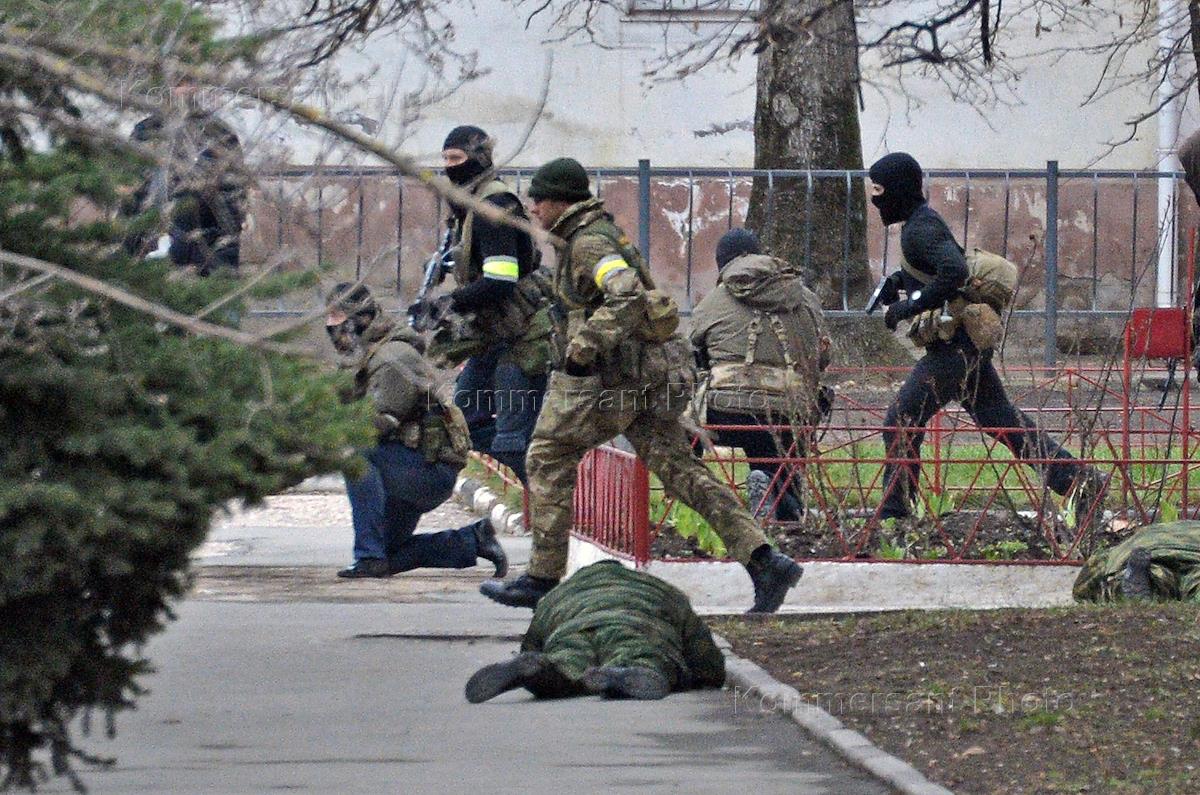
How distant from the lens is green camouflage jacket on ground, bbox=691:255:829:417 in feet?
28.5

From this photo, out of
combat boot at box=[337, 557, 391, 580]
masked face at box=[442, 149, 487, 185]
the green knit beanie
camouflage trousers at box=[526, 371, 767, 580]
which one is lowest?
combat boot at box=[337, 557, 391, 580]

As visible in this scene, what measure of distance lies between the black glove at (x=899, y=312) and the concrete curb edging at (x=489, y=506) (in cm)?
211

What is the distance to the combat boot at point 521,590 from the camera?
6.98 m

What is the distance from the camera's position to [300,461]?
139 inches

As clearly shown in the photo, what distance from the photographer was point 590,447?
22.9 ft

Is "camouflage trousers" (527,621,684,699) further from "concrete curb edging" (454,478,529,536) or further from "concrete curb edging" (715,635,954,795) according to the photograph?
"concrete curb edging" (454,478,529,536)

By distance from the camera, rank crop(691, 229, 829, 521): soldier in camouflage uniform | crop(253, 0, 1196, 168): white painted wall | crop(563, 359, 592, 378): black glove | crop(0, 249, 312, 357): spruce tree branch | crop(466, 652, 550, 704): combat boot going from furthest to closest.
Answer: crop(253, 0, 1196, 168): white painted wall, crop(691, 229, 829, 521): soldier in camouflage uniform, crop(563, 359, 592, 378): black glove, crop(466, 652, 550, 704): combat boot, crop(0, 249, 312, 357): spruce tree branch

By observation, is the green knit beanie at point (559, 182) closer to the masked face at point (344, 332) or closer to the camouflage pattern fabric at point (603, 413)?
the camouflage pattern fabric at point (603, 413)

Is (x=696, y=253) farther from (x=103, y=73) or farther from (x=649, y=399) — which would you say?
(x=103, y=73)

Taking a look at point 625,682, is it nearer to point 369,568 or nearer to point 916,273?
point 369,568

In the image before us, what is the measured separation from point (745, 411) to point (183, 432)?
549 centimetres

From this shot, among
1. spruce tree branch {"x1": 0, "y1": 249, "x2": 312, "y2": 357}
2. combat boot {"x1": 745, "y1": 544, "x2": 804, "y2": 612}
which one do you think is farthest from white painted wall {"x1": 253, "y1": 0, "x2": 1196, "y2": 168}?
spruce tree branch {"x1": 0, "y1": 249, "x2": 312, "y2": 357}

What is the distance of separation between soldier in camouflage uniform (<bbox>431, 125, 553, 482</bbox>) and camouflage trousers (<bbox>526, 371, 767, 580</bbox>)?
3.76 feet

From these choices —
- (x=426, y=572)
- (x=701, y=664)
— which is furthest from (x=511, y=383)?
(x=701, y=664)
